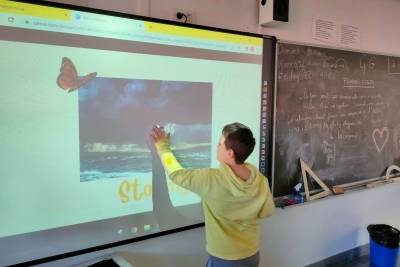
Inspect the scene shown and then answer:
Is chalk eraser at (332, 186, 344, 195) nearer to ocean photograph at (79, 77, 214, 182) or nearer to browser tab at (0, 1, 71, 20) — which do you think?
ocean photograph at (79, 77, 214, 182)

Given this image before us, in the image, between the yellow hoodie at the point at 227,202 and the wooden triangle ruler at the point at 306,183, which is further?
the wooden triangle ruler at the point at 306,183

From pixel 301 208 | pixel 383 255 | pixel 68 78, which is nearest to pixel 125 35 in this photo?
pixel 68 78

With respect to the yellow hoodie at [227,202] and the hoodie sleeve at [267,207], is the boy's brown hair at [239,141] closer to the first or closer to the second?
the yellow hoodie at [227,202]

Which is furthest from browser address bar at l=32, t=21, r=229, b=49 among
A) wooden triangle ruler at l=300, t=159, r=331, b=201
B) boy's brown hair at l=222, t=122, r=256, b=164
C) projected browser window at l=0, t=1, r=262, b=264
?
wooden triangle ruler at l=300, t=159, r=331, b=201

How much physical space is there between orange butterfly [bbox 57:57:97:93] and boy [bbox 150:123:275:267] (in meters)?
0.47

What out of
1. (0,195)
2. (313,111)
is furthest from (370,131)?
A: (0,195)

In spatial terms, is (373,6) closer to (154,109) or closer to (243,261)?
(154,109)

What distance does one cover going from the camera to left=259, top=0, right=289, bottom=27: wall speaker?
1.98 meters

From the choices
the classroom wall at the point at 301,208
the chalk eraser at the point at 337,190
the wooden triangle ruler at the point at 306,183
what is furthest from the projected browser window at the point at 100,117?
the chalk eraser at the point at 337,190

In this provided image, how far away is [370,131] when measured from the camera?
2.67 meters

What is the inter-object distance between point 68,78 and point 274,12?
4.40 ft

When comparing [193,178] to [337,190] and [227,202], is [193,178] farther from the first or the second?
[337,190]

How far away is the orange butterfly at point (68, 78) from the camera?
1432 millimetres

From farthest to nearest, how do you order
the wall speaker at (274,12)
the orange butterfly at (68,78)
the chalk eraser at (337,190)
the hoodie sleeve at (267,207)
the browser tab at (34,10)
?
the chalk eraser at (337,190)
the wall speaker at (274,12)
the hoodie sleeve at (267,207)
the orange butterfly at (68,78)
the browser tab at (34,10)
